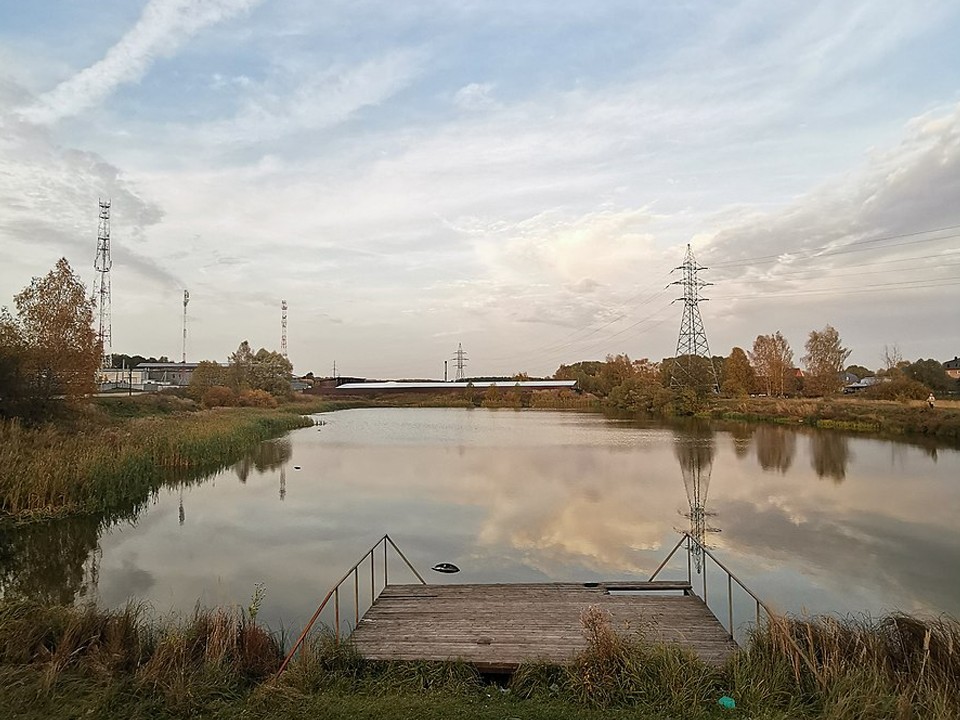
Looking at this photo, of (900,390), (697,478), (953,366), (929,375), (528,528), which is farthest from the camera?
(953,366)

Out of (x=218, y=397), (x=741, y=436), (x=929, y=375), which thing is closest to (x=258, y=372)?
(x=218, y=397)

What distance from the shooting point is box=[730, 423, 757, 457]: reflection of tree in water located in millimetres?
26047

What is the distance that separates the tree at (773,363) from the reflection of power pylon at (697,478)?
2929 centimetres

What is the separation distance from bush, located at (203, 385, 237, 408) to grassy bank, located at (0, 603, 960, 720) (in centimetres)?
3985

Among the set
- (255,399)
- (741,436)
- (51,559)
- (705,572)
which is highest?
(255,399)

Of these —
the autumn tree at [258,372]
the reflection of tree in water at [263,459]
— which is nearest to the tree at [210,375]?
the autumn tree at [258,372]

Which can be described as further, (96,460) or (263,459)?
(263,459)

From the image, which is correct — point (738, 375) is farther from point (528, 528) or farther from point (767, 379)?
point (528, 528)

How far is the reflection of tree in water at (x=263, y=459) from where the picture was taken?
21.7m

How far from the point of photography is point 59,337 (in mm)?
20938

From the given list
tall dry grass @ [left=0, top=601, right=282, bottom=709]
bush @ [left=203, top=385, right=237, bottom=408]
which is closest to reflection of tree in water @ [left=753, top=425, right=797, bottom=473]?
tall dry grass @ [left=0, top=601, right=282, bottom=709]

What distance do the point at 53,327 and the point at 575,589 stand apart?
20149 mm

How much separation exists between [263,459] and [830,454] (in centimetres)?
2140

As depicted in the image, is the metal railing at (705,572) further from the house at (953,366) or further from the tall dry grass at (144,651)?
the house at (953,366)
